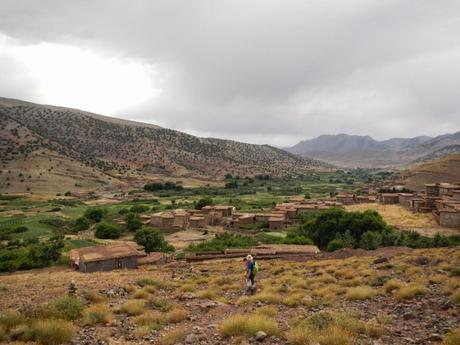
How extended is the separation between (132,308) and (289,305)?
481 centimetres

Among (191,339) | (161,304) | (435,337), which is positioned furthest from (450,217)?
(191,339)

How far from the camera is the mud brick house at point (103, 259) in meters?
27.7

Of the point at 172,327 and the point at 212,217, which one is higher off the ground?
the point at 172,327

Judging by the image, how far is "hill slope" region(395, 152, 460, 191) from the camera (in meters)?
88.3

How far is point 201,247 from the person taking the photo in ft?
125

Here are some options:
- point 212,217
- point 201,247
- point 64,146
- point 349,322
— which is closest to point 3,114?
point 64,146

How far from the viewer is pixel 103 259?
28.3 m

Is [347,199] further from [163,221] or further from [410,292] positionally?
[410,292]

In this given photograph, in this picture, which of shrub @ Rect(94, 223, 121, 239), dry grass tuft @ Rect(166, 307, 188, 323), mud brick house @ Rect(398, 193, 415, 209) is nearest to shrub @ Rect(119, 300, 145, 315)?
dry grass tuft @ Rect(166, 307, 188, 323)

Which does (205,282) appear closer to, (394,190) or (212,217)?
(212,217)

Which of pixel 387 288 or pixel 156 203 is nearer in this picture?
pixel 387 288

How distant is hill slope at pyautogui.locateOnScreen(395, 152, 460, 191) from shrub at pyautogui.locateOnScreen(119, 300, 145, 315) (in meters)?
87.9

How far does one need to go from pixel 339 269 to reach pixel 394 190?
68.5m

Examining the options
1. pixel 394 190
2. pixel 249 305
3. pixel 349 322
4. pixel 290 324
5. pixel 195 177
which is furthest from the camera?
pixel 195 177
